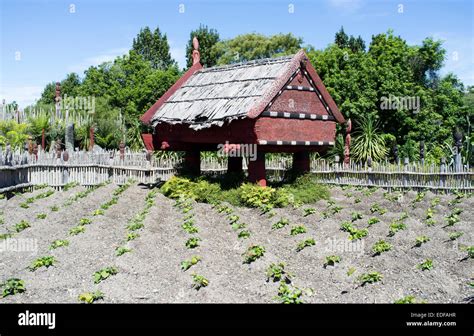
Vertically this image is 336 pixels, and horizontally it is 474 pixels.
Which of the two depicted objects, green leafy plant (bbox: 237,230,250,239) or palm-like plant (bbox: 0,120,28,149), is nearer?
green leafy plant (bbox: 237,230,250,239)

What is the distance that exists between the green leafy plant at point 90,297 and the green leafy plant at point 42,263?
198 centimetres

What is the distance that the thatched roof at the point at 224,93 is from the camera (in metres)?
15.1

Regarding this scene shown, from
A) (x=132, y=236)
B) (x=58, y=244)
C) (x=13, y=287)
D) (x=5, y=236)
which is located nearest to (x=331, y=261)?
(x=132, y=236)

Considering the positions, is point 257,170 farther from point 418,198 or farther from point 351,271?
point 351,271

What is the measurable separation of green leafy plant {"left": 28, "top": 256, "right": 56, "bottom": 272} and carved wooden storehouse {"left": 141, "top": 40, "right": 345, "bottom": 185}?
655 centimetres

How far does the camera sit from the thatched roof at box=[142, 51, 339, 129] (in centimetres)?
1505

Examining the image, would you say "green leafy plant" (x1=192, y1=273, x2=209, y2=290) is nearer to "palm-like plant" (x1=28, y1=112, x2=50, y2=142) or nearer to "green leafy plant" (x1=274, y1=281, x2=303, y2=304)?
"green leafy plant" (x1=274, y1=281, x2=303, y2=304)

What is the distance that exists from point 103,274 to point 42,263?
1.54 metres

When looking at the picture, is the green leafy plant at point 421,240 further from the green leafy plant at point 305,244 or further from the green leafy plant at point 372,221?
the green leafy plant at point 305,244

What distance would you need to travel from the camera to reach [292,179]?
57.5 feet

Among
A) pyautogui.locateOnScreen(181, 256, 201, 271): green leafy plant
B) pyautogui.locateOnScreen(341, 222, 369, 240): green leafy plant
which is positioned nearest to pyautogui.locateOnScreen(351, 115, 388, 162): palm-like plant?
pyautogui.locateOnScreen(341, 222, 369, 240): green leafy plant
